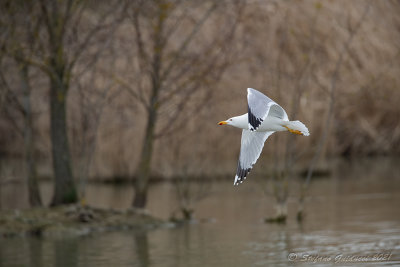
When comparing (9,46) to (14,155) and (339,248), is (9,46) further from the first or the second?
(14,155)

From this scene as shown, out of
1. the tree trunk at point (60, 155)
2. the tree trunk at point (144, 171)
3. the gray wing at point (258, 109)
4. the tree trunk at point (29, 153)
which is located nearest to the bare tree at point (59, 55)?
the tree trunk at point (60, 155)

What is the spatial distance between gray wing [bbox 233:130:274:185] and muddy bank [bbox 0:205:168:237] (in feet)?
16.1

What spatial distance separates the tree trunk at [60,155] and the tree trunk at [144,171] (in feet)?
3.94

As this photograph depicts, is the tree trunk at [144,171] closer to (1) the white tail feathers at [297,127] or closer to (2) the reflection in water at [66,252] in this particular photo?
(2) the reflection in water at [66,252]

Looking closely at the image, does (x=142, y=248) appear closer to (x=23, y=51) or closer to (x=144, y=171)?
(x=144, y=171)

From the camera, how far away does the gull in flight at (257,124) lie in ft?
28.1

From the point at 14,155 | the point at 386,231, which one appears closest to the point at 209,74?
the point at 386,231

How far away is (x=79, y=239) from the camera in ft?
43.7

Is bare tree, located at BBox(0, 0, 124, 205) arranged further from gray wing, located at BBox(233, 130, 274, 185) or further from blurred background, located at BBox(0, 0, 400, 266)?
gray wing, located at BBox(233, 130, 274, 185)

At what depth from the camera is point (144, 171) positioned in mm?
15625

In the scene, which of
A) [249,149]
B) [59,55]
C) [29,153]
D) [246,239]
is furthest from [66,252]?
[29,153]

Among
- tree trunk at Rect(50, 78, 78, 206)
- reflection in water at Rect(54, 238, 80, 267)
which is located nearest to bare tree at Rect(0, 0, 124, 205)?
tree trunk at Rect(50, 78, 78, 206)

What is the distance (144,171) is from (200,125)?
1720mm

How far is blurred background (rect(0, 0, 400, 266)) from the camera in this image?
1298 cm
